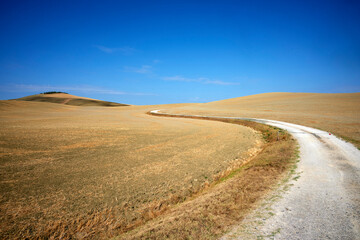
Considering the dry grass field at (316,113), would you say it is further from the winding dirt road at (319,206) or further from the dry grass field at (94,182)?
the dry grass field at (94,182)

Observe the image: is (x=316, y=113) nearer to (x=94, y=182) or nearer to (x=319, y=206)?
(x=319, y=206)

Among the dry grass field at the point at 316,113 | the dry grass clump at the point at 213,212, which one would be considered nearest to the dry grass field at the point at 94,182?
the dry grass clump at the point at 213,212

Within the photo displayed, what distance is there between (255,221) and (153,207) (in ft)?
10.1

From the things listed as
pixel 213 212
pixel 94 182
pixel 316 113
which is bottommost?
pixel 94 182

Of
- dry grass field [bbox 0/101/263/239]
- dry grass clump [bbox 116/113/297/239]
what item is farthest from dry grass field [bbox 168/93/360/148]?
dry grass field [bbox 0/101/263/239]

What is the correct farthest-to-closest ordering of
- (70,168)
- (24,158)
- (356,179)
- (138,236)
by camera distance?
(24,158) < (70,168) < (356,179) < (138,236)

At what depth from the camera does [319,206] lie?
444 cm

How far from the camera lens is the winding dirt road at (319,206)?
11.5 feet

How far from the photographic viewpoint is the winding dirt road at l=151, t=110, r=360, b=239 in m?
3.51

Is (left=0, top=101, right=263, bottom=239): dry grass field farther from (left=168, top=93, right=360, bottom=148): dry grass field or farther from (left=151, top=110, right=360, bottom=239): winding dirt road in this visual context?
(left=168, top=93, right=360, bottom=148): dry grass field

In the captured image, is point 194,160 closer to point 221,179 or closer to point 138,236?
point 221,179

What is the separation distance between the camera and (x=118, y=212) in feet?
17.3

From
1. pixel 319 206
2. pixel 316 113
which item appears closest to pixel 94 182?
pixel 319 206

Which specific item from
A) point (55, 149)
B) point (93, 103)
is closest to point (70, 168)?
point (55, 149)
